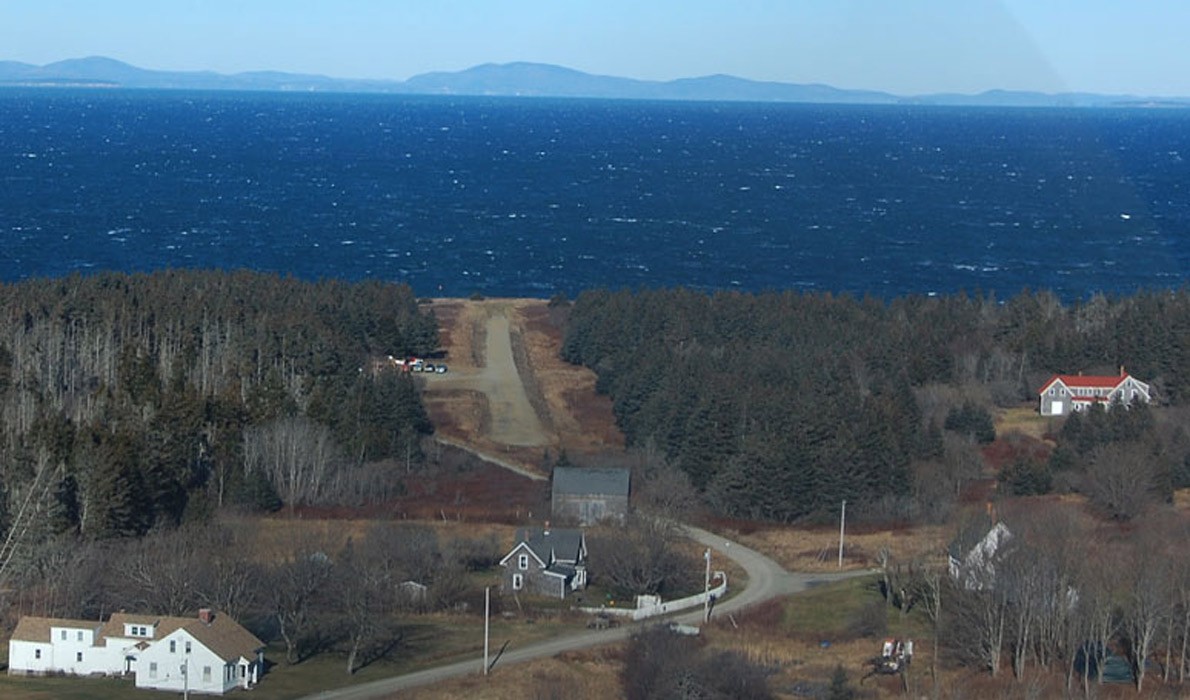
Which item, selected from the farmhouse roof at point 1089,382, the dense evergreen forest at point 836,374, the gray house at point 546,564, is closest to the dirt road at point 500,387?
the dense evergreen forest at point 836,374

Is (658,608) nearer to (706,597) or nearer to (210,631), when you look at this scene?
(706,597)

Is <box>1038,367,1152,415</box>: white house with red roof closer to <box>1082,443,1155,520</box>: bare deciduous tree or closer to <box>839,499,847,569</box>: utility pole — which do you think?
<box>1082,443,1155,520</box>: bare deciduous tree

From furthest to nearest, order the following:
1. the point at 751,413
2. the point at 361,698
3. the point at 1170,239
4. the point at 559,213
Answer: the point at 559,213, the point at 1170,239, the point at 751,413, the point at 361,698

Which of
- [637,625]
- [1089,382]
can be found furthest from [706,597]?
[1089,382]

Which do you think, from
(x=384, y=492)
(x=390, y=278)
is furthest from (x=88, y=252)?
(x=384, y=492)

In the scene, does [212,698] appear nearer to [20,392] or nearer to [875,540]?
[875,540]

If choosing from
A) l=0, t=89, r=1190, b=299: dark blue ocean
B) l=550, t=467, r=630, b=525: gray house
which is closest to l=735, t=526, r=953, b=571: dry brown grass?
l=550, t=467, r=630, b=525: gray house
